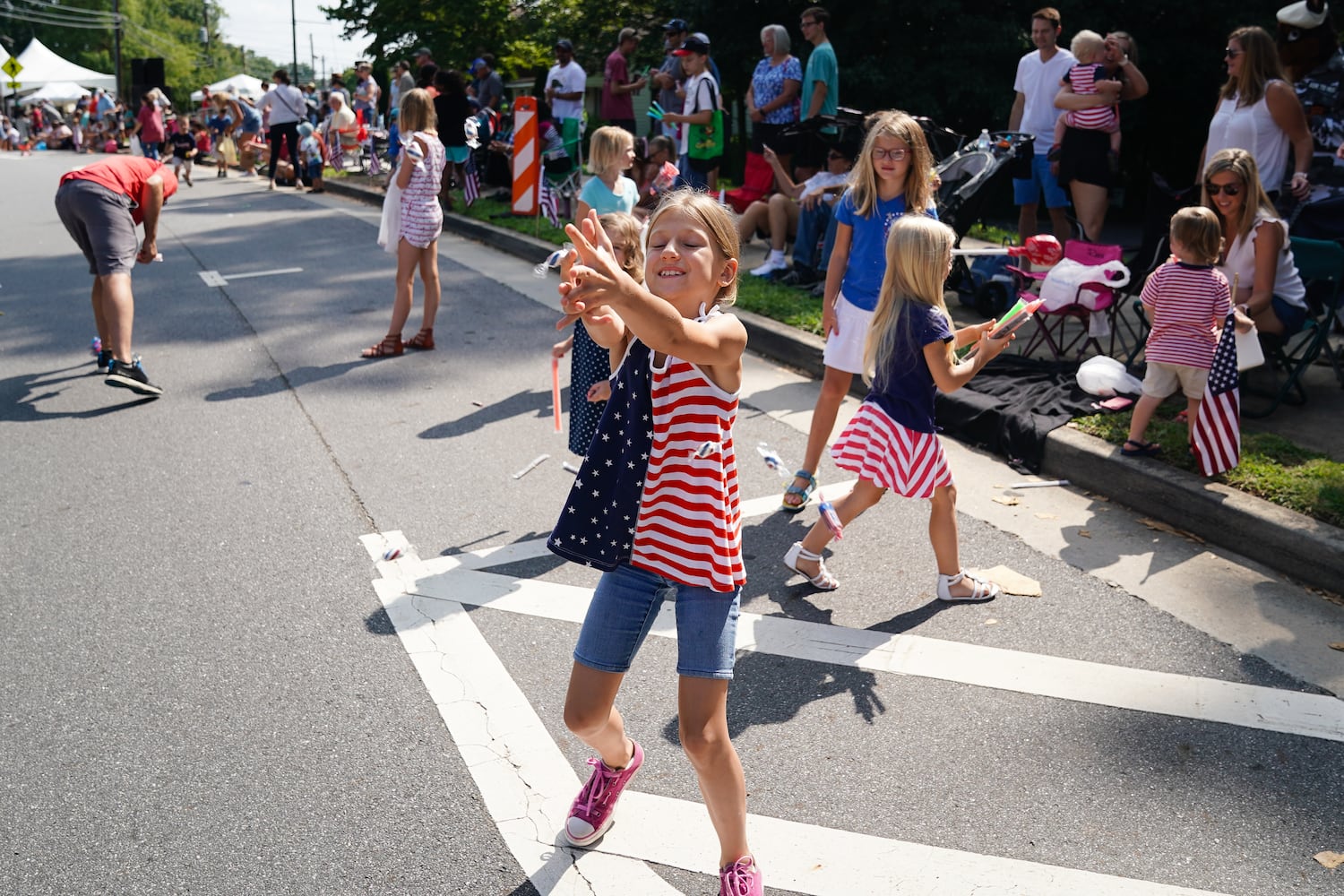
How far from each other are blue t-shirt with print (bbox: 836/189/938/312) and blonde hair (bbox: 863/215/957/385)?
2.62ft

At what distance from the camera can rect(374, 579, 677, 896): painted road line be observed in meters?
2.88

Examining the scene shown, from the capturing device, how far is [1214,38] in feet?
50.2

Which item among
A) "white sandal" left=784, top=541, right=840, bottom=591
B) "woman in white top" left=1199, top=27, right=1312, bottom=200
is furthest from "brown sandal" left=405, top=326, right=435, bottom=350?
"woman in white top" left=1199, top=27, right=1312, bottom=200

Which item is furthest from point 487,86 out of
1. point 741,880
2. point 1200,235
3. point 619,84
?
point 741,880

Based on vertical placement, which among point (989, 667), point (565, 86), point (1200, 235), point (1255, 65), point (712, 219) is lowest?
point (989, 667)

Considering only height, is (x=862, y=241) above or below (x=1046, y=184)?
below

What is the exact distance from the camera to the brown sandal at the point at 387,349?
8.03 metres

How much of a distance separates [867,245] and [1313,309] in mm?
3085

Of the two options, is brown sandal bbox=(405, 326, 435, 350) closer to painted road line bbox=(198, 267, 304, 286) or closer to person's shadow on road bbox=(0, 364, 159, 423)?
person's shadow on road bbox=(0, 364, 159, 423)

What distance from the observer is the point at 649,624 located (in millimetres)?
2732

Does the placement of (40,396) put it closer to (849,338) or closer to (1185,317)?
(849,338)

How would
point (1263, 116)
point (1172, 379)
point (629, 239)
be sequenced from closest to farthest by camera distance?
point (629, 239) < point (1172, 379) < point (1263, 116)

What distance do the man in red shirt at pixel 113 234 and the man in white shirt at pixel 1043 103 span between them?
6748 mm

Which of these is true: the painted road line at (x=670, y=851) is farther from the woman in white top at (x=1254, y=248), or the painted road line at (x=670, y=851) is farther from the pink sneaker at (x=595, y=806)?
the woman in white top at (x=1254, y=248)
